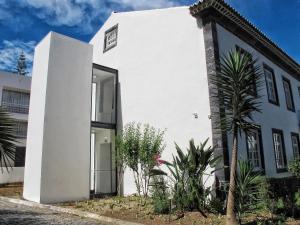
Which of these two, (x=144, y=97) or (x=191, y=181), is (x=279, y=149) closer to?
(x=144, y=97)

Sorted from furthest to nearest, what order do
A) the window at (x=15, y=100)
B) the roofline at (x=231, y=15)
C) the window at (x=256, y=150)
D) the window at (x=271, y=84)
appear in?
the window at (x=15, y=100)
the window at (x=271, y=84)
the window at (x=256, y=150)
the roofline at (x=231, y=15)

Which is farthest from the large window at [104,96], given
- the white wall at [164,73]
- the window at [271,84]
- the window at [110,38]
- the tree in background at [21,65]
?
the tree in background at [21,65]

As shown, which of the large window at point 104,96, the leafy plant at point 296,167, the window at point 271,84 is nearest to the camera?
the leafy plant at point 296,167

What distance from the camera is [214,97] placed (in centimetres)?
1041

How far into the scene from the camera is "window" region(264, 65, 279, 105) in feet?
50.0

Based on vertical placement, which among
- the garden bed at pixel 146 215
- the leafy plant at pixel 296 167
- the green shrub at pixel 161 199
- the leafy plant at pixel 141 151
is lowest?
the garden bed at pixel 146 215

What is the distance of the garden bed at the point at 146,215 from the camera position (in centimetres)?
783

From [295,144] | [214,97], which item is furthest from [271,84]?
[214,97]

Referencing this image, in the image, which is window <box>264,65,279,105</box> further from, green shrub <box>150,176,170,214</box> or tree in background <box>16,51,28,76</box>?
tree in background <box>16,51,28,76</box>

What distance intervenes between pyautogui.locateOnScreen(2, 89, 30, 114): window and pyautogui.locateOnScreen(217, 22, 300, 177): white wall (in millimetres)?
18832

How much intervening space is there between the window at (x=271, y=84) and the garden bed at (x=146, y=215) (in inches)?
316

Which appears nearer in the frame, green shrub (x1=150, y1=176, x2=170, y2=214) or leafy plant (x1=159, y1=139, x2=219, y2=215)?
leafy plant (x1=159, y1=139, x2=219, y2=215)

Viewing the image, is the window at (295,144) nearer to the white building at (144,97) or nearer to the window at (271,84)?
the white building at (144,97)

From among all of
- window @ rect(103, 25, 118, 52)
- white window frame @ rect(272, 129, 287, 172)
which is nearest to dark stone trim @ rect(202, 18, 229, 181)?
white window frame @ rect(272, 129, 287, 172)
